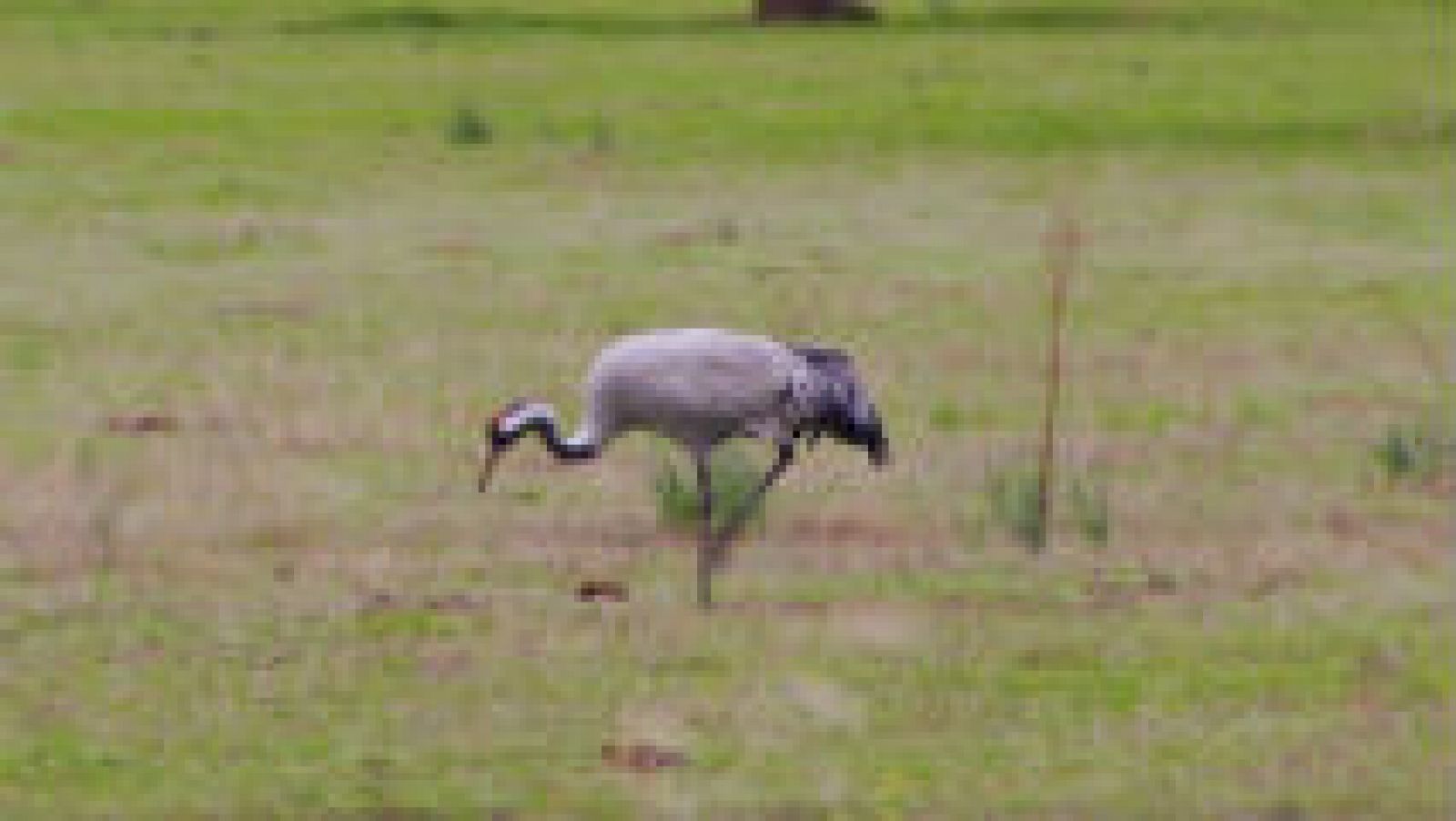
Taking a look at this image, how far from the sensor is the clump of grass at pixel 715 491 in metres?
12.7

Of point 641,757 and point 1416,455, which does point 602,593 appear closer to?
point 641,757

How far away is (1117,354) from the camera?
60.3ft

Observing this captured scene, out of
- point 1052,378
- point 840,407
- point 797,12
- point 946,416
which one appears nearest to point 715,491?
point 840,407

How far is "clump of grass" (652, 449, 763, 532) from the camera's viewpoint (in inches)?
502

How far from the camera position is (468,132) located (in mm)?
28781

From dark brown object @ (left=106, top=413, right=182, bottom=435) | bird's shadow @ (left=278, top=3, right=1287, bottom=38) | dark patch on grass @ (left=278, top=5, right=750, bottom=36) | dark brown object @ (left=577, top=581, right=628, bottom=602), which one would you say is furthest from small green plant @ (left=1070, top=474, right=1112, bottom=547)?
dark patch on grass @ (left=278, top=5, right=750, bottom=36)

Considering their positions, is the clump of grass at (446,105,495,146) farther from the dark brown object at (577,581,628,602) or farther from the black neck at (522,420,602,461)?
the black neck at (522,420,602,461)

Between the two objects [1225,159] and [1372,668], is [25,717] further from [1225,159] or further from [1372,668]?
[1225,159]

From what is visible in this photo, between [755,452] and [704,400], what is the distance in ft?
10.7

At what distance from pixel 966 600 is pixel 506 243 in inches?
437

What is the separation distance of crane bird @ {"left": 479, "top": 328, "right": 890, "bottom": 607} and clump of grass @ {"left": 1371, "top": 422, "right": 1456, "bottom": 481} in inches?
125

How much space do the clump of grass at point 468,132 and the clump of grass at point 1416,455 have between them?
1451 cm

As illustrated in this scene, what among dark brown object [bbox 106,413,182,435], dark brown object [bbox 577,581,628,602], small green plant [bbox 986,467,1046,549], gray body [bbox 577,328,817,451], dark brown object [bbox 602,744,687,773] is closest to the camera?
dark brown object [bbox 602,744,687,773]

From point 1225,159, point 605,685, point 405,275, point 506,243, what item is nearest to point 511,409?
point 605,685
